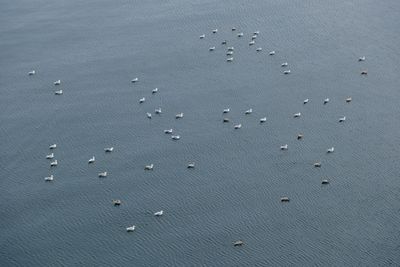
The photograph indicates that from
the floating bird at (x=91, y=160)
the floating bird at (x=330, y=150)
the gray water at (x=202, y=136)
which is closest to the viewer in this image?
the gray water at (x=202, y=136)

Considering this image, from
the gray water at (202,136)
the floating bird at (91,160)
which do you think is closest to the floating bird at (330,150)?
the gray water at (202,136)

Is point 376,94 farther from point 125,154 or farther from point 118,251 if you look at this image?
point 118,251

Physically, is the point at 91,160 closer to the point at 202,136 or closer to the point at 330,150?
the point at 202,136

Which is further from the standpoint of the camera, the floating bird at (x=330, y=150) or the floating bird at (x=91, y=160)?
the floating bird at (x=91, y=160)

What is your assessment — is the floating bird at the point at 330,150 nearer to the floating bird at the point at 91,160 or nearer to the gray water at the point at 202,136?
the gray water at the point at 202,136

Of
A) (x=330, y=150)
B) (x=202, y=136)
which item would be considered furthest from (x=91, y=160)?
(x=330, y=150)

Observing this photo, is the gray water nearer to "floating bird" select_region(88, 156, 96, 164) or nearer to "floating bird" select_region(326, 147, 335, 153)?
"floating bird" select_region(326, 147, 335, 153)

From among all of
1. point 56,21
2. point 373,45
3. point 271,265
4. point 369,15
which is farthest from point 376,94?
point 56,21

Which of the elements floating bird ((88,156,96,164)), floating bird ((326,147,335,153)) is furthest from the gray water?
floating bird ((88,156,96,164))
